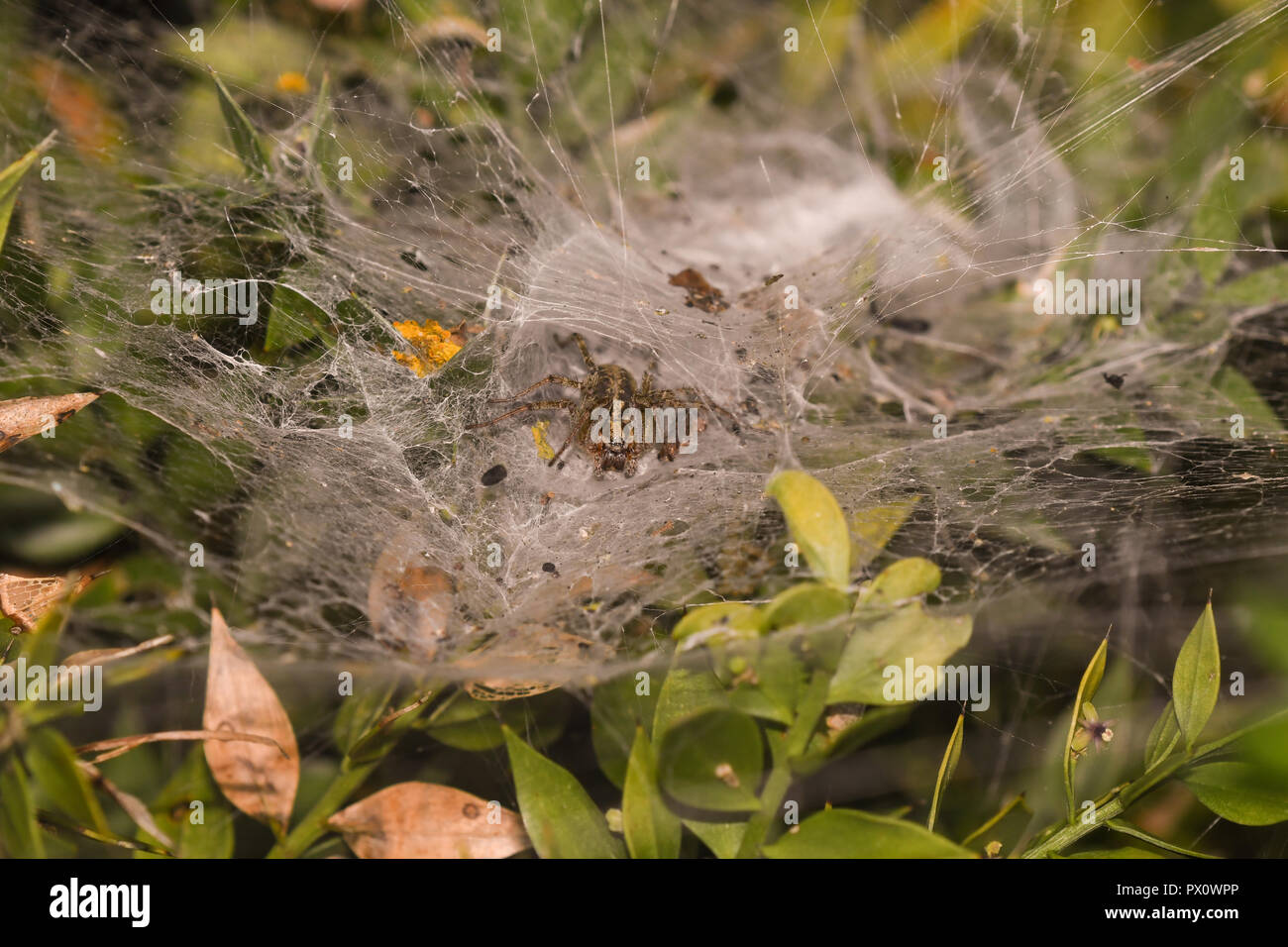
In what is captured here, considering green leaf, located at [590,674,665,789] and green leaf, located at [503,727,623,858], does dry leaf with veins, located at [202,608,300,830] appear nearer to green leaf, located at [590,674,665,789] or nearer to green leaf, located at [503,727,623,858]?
green leaf, located at [503,727,623,858]

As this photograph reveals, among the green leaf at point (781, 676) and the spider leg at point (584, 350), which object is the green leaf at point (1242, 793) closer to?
the green leaf at point (781, 676)

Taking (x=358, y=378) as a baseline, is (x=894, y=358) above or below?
above

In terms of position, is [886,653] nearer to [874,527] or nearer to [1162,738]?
[874,527]

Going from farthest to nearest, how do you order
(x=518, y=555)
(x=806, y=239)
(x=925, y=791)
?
(x=806, y=239) < (x=518, y=555) < (x=925, y=791)
